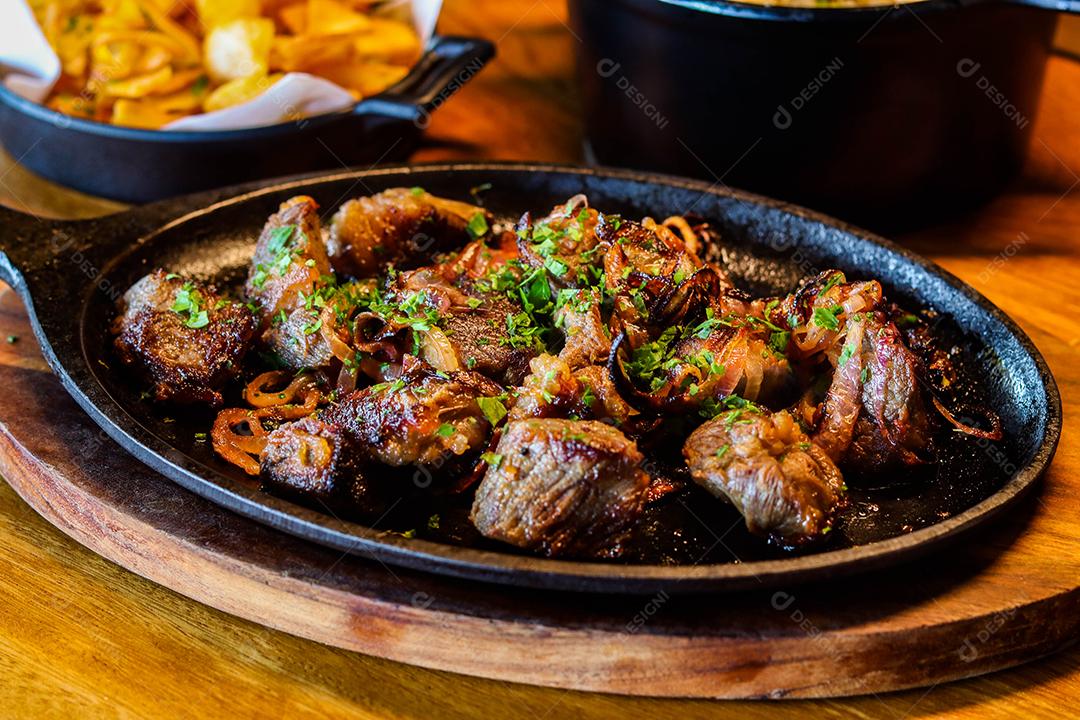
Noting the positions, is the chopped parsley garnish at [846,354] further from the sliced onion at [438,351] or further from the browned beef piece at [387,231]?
the browned beef piece at [387,231]

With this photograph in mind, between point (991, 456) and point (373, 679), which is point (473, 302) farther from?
point (991, 456)

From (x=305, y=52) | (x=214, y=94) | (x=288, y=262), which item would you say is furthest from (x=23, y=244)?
(x=305, y=52)

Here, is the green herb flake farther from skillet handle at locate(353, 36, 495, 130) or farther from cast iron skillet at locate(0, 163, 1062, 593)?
skillet handle at locate(353, 36, 495, 130)

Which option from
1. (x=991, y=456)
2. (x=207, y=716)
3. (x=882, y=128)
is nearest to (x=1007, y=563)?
(x=991, y=456)

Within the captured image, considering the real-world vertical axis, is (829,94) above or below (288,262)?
above

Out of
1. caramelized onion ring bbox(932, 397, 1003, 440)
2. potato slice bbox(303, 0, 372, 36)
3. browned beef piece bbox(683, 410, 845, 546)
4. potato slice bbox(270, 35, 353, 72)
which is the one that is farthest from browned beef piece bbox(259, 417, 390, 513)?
potato slice bbox(303, 0, 372, 36)

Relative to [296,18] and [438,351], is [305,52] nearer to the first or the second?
[296,18]
